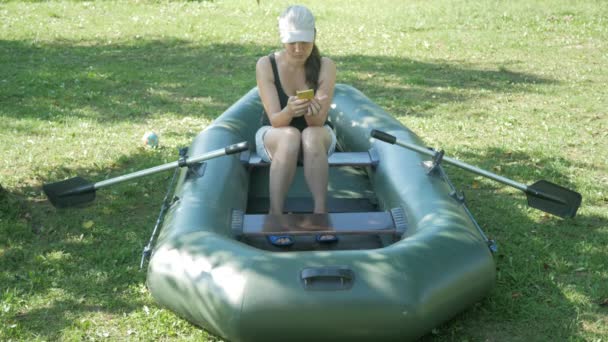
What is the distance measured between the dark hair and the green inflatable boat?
564 mm

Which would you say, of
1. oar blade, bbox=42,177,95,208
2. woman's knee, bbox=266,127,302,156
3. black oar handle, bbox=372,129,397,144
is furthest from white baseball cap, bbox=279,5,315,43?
oar blade, bbox=42,177,95,208

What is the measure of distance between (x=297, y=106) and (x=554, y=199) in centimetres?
167

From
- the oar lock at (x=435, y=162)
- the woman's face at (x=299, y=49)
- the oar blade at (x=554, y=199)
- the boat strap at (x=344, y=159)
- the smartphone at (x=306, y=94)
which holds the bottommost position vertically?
the oar blade at (x=554, y=199)

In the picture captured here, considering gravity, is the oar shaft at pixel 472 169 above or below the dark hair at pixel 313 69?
below

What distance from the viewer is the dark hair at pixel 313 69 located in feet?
16.0

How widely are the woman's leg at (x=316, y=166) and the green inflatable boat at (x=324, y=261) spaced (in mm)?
199

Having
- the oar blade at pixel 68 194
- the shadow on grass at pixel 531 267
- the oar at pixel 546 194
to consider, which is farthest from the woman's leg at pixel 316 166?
the oar blade at pixel 68 194

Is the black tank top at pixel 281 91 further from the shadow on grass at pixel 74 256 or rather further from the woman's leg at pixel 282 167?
the shadow on grass at pixel 74 256

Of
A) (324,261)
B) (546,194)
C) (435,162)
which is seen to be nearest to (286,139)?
(435,162)

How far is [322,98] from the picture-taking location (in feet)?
15.8

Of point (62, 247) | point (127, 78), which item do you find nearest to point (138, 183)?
point (62, 247)

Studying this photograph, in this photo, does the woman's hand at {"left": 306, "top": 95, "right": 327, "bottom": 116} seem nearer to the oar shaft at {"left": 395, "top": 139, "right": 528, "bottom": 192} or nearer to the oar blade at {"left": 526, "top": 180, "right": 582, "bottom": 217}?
the oar shaft at {"left": 395, "top": 139, "right": 528, "bottom": 192}

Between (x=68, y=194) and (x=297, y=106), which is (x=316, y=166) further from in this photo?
(x=68, y=194)

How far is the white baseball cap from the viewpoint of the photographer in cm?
446
